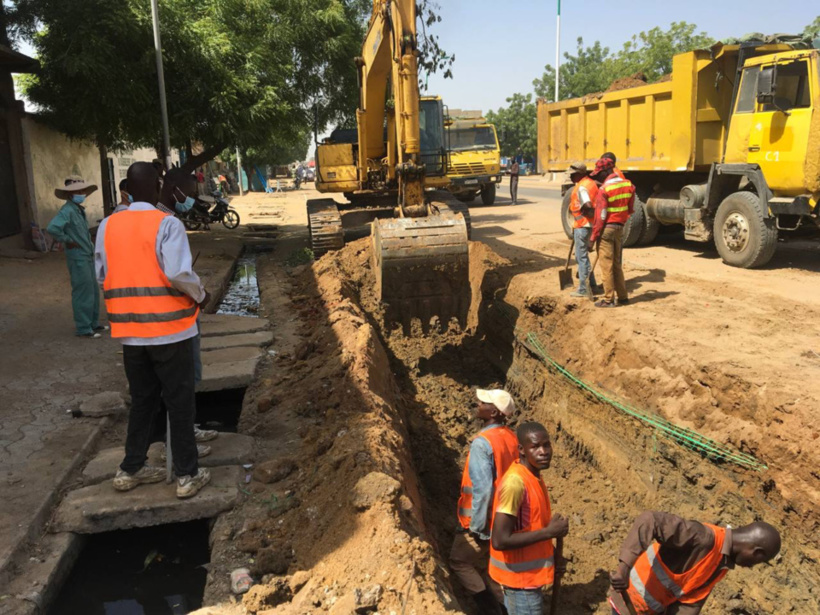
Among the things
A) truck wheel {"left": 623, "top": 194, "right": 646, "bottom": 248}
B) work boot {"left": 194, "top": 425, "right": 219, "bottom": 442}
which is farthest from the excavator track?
work boot {"left": 194, "top": 425, "right": 219, "bottom": 442}

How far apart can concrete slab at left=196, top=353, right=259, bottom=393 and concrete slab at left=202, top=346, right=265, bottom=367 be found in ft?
0.61

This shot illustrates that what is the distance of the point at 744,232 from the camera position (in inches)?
388

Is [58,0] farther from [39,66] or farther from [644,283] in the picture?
[644,283]

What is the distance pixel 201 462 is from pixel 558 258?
8.03m

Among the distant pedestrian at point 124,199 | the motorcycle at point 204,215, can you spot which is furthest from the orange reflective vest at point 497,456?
the motorcycle at point 204,215

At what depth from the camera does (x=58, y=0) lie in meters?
12.2

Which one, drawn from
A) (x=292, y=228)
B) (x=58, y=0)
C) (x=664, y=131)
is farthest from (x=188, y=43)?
(x=664, y=131)

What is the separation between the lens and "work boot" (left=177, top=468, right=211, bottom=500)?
3986 mm

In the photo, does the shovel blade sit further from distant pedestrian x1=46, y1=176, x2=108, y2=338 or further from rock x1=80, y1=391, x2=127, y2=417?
distant pedestrian x1=46, y1=176, x2=108, y2=338

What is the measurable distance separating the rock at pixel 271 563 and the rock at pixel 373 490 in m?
0.50

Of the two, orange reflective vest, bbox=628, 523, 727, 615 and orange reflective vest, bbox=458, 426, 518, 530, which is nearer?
orange reflective vest, bbox=628, 523, 727, 615

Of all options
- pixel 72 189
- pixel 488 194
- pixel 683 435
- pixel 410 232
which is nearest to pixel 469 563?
pixel 683 435

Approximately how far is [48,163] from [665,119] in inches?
509

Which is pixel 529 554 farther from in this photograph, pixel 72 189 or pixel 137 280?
pixel 72 189
